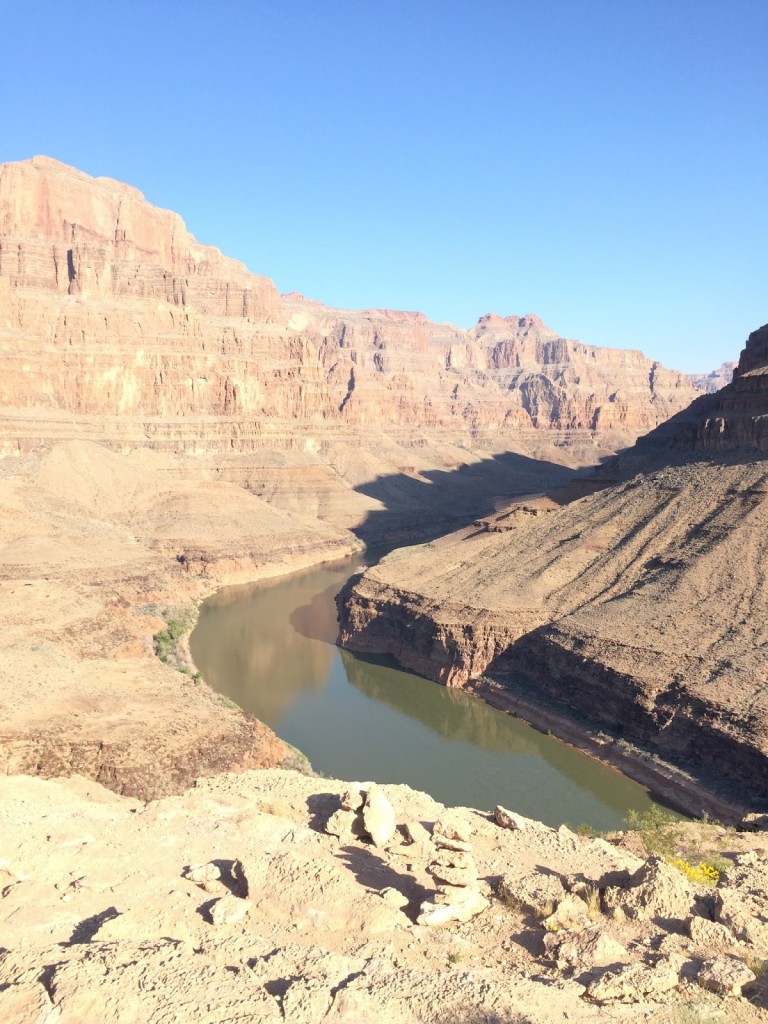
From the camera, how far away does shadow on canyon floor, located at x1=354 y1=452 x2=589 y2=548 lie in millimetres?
100062

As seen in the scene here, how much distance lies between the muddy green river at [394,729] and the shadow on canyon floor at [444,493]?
139ft

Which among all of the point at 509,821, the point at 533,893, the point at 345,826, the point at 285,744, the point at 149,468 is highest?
the point at 149,468

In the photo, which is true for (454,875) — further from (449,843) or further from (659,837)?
(659,837)

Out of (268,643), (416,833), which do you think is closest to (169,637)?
(268,643)

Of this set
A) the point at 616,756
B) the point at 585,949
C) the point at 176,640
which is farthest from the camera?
the point at 176,640

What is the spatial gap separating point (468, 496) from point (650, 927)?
11237 centimetres

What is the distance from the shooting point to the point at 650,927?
12.2m

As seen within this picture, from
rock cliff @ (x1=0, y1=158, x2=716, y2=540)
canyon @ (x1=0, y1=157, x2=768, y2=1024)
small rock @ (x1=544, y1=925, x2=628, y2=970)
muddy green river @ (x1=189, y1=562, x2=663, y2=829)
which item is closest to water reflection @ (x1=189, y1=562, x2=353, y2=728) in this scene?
muddy green river @ (x1=189, y1=562, x2=663, y2=829)

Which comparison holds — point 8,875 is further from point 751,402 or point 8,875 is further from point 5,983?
point 751,402

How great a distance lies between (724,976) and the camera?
33.0 ft

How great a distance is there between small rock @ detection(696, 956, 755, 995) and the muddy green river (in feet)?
63.2

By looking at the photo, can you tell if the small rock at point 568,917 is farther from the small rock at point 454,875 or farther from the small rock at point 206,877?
the small rock at point 206,877

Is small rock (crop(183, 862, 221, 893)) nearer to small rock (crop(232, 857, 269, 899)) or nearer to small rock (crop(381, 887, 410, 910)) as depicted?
small rock (crop(232, 857, 269, 899))

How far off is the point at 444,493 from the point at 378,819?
4290 inches
